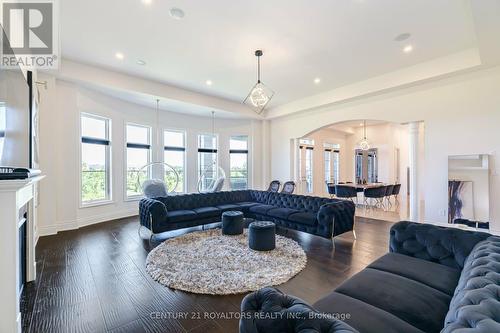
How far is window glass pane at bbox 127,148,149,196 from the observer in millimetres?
6863

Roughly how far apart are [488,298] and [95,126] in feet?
24.2

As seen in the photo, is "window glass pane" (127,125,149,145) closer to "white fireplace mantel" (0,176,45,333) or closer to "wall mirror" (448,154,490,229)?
"white fireplace mantel" (0,176,45,333)

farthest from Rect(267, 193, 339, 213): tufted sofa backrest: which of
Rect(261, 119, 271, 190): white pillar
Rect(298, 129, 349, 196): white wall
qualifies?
Rect(298, 129, 349, 196): white wall

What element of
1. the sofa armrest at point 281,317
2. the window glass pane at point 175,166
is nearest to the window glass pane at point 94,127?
the window glass pane at point 175,166

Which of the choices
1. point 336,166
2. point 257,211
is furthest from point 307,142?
point 257,211

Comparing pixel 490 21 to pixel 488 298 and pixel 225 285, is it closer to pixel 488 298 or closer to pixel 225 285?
pixel 488 298

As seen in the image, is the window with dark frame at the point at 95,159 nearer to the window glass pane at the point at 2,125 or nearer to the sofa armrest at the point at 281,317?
the window glass pane at the point at 2,125

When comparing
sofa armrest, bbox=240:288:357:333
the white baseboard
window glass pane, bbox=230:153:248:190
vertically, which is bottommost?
the white baseboard

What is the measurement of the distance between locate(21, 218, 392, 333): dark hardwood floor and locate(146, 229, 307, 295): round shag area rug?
5.0 inches

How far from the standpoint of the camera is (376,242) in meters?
4.42

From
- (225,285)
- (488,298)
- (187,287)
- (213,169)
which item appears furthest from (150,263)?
(213,169)

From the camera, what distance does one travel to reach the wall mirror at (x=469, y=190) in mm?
4484

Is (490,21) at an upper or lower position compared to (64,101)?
upper

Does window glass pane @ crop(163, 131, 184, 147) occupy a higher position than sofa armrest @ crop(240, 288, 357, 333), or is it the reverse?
window glass pane @ crop(163, 131, 184, 147)
